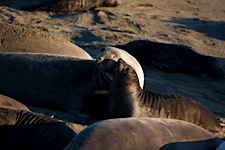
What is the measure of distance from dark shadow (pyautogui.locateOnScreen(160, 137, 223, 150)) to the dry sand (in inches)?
134

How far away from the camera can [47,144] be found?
4230 mm

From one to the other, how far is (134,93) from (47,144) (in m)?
1.55

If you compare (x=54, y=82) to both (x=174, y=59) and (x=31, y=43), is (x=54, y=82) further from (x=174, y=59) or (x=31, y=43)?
(x=174, y=59)

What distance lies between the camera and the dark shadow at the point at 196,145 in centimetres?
391

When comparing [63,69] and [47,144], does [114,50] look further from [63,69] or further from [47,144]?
[47,144]

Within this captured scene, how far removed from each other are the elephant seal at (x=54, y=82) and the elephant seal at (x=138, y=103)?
1.25ft

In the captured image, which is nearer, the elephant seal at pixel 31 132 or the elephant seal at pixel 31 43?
the elephant seal at pixel 31 132

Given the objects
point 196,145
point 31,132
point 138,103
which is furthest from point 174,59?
point 196,145

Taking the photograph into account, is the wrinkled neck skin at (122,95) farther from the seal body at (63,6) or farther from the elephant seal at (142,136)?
the seal body at (63,6)

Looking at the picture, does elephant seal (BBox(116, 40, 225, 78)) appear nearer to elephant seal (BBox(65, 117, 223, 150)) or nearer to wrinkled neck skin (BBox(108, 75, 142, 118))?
wrinkled neck skin (BBox(108, 75, 142, 118))

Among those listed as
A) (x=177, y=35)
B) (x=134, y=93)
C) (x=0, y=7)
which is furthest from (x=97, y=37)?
(x=134, y=93)

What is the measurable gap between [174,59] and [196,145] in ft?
15.6

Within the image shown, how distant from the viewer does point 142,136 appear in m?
3.79

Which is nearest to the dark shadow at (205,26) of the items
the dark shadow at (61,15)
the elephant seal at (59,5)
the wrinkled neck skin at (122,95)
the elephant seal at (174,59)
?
the elephant seal at (59,5)
